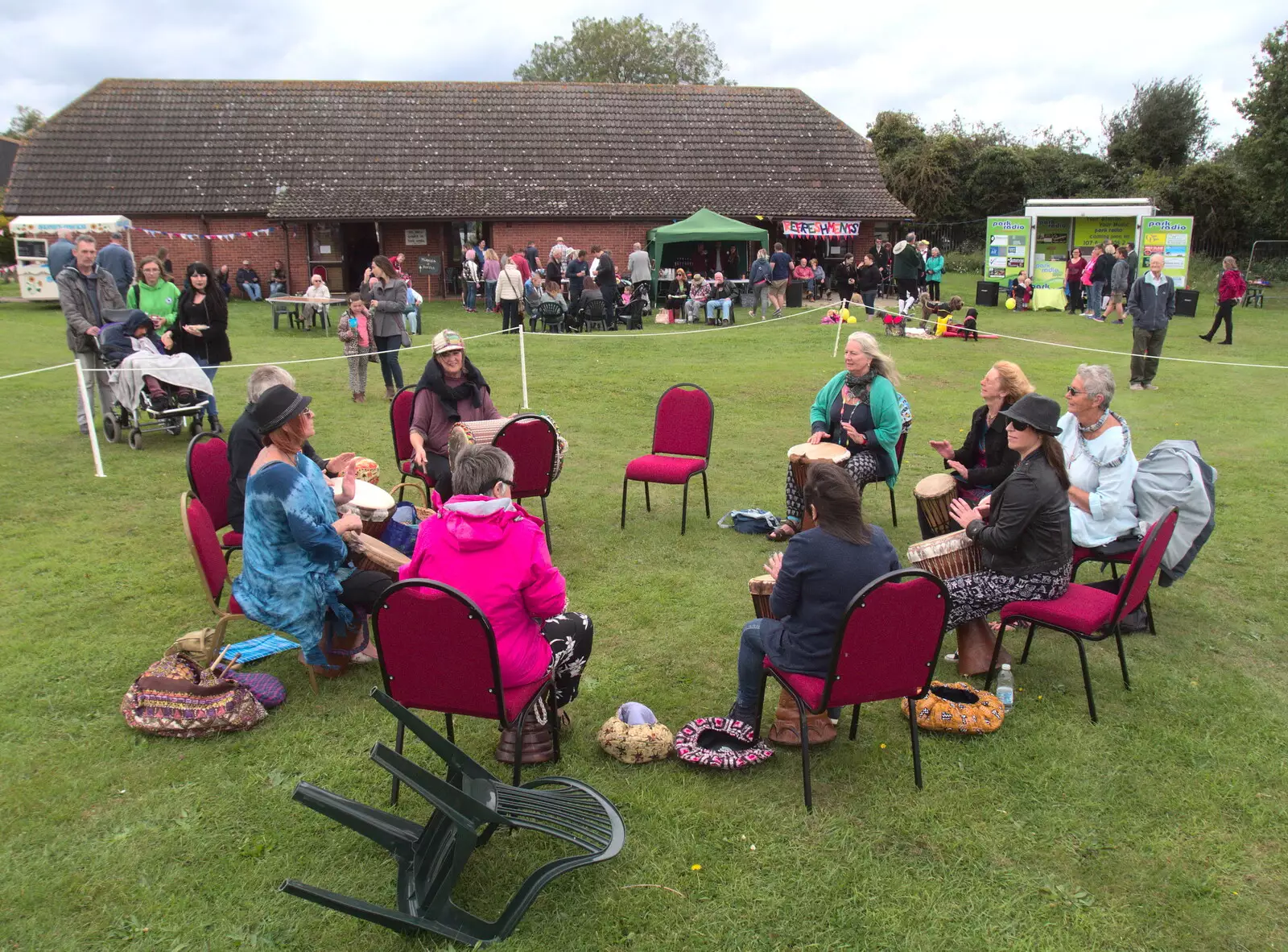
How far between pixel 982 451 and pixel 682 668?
2.74m

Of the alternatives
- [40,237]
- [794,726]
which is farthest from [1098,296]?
[40,237]

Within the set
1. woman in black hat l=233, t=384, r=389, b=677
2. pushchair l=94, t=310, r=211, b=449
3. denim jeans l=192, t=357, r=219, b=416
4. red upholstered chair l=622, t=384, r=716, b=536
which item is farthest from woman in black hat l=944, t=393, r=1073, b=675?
denim jeans l=192, t=357, r=219, b=416

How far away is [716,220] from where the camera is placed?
77.3ft

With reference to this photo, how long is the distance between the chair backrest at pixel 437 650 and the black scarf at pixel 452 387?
3483 mm

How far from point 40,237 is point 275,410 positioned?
25409 mm

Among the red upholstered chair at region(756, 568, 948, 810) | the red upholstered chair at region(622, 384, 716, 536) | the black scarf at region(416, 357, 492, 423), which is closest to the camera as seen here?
the red upholstered chair at region(756, 568, 948, 810)

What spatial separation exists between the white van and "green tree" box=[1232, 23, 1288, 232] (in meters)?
33.3

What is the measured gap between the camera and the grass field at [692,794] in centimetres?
328

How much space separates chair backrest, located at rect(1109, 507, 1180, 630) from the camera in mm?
4492

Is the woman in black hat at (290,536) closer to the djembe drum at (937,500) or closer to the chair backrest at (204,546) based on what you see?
the chair backrest at (204,546)

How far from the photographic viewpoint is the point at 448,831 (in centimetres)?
320

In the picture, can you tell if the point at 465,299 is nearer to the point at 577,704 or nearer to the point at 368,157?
the point at 368,157

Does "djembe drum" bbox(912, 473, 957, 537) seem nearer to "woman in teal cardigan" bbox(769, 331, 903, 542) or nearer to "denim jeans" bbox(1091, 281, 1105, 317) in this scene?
"woman in teal cardigan" bbox(769, 331, 903, 542)

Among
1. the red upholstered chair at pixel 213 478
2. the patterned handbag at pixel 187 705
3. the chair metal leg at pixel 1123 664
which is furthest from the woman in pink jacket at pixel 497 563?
the chair metal leg at pixel 1123 664
